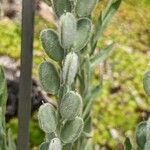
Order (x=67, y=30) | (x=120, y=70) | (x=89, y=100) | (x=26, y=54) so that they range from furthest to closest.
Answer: (x=120, y=70), (x=89, y=100), (x=26, y=54), (x=67, y=30)

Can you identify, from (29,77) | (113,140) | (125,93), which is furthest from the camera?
(125,93)

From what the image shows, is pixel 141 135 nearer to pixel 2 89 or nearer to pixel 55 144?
pixel 55 144

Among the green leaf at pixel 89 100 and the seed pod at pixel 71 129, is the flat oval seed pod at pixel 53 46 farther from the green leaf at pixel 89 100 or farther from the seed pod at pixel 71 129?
the green leaf at pixel 89 100

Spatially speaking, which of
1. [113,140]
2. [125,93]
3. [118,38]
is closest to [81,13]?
[113,140]

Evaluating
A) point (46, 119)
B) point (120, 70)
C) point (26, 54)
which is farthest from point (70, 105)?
point (120, 70)

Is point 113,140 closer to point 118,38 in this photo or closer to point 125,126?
point 125,126

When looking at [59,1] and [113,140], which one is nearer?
[59,1]

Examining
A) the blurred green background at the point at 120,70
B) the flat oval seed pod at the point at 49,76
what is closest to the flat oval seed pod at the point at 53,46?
the flat oval seed pod at the point at 49,76
